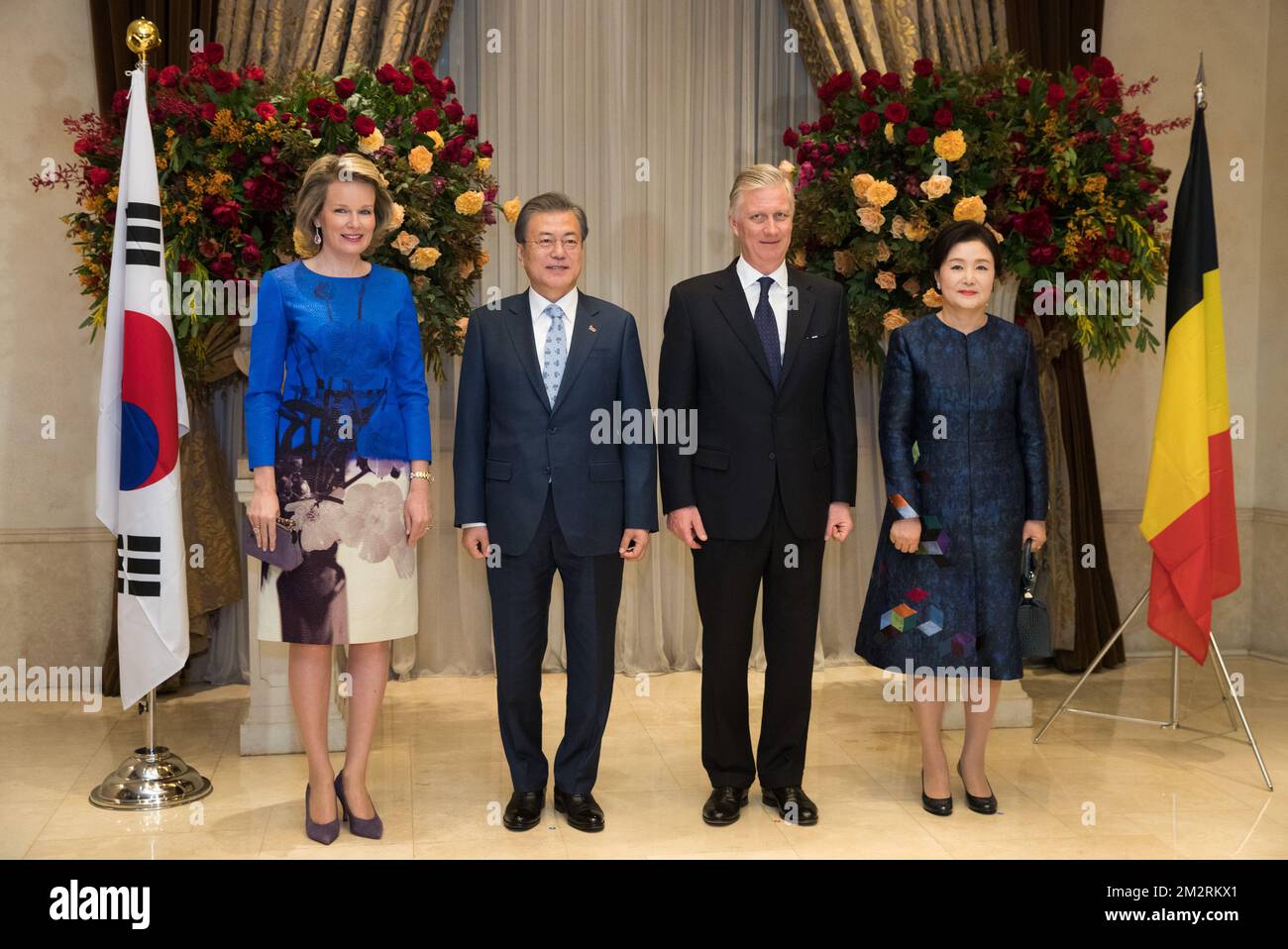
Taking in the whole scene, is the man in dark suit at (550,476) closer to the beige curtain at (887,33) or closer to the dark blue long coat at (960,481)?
the dark blue long coat at (960,481)

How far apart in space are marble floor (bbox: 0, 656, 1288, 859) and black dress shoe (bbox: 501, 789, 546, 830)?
38 millimetres

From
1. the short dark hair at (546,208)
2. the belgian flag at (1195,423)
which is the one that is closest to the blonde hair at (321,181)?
the short dark hair at (546,208)

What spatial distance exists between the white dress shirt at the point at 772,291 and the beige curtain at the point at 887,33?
2212 mm

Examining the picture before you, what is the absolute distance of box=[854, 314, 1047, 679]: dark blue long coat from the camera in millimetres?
3842

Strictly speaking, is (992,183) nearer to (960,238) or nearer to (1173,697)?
(960,238)

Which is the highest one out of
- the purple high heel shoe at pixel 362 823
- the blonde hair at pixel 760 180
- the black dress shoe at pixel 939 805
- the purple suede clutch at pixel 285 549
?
the blonde hair at pixel 760 180

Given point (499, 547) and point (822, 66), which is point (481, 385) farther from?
point (822, 66)

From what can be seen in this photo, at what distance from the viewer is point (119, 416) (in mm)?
4094

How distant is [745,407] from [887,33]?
275 centimetres

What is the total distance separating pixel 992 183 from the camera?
185 inches

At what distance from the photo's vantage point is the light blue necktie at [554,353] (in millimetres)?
3727

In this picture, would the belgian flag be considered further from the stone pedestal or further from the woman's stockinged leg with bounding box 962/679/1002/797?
the stone pedestal

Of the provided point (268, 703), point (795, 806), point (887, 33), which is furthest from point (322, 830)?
point (887, 33)

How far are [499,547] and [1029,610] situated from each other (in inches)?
62.3
